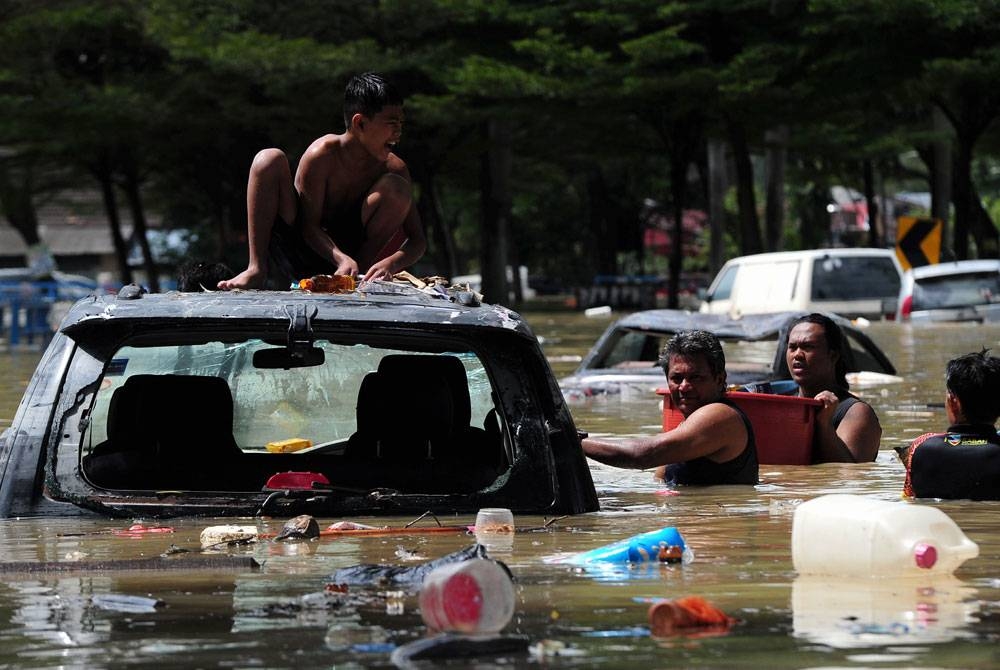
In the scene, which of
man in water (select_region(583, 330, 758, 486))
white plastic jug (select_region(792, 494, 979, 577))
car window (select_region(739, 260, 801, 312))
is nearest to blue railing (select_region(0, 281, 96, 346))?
car window (select_region(739, 260, 801, 312))

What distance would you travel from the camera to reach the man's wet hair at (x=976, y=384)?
7.89 meters

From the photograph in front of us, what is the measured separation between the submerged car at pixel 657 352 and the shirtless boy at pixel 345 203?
4.38 m

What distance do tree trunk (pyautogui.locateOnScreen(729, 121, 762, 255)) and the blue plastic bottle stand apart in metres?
29.3

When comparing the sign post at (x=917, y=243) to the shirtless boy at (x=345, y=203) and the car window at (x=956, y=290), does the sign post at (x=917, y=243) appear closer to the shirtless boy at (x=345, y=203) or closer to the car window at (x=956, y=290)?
the car window at (x=956, y=290)

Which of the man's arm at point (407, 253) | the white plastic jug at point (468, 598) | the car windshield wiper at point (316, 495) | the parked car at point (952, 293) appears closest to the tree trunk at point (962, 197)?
the parked car at point (952, 293)

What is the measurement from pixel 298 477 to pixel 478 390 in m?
5.85

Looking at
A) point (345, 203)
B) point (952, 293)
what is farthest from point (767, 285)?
point (345, 203)

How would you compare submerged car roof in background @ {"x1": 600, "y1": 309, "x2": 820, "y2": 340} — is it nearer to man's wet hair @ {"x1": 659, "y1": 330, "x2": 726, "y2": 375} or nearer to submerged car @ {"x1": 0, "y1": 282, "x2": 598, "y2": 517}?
man's wet hair @ {"x1": 659, "y1": 330, "x2": 726, "y2": 375}

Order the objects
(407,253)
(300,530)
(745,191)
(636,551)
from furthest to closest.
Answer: (745,191) → (407,253) → (300,530) → (636,551)

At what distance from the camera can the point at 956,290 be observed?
26.0m

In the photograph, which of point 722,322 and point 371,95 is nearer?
point 371,95

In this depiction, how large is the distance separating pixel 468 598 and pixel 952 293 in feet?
71.6

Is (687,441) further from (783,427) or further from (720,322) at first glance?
(720,322)

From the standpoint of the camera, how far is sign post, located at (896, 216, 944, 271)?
3169cm
